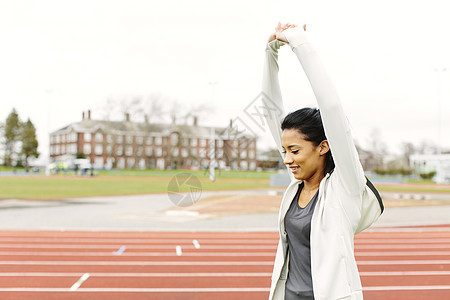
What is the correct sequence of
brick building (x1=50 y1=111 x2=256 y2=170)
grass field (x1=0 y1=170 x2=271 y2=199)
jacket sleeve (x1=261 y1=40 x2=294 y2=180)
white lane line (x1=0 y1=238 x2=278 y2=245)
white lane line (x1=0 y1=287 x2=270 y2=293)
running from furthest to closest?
brick building (x1=50 y1=111 x2=256 y2=170)
grass field (x1=0 y1=170 x2=271 y2=199)
white lane line (x1=0 y1=238 x2=278 y2=245)
white lane line (x1=0 y1=287 x2=270 y2=293)
jacket sleeve (x1=261 y1=40 x2=294 y2=180)

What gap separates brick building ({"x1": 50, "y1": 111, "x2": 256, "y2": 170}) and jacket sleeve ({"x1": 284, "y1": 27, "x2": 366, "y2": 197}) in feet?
209

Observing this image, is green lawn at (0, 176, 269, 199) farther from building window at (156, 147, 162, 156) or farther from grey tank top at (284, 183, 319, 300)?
building window at (156, 147, 162, 156)

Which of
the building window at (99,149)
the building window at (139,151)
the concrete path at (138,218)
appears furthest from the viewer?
the building window at (99,149)

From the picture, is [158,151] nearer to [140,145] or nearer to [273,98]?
[140,145]

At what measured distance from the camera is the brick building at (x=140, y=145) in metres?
69.7

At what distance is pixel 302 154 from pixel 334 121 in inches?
8.8

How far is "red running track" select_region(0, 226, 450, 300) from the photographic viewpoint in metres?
5.62

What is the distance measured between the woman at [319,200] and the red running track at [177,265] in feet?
12.3

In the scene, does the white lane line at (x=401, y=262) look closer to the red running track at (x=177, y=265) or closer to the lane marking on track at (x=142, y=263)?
the red running track at (x=177, y=265)

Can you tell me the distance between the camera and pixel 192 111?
57750mm

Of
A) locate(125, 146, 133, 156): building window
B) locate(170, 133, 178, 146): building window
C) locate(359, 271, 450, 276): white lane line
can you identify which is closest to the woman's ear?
locate(359, 271, 450, 276): white lane line

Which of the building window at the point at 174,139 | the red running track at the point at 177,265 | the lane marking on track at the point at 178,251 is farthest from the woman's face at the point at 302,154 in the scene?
the building window at the point at 174,139

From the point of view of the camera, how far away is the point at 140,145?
227ft

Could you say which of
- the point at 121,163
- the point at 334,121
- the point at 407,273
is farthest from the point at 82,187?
the point at 121,163
